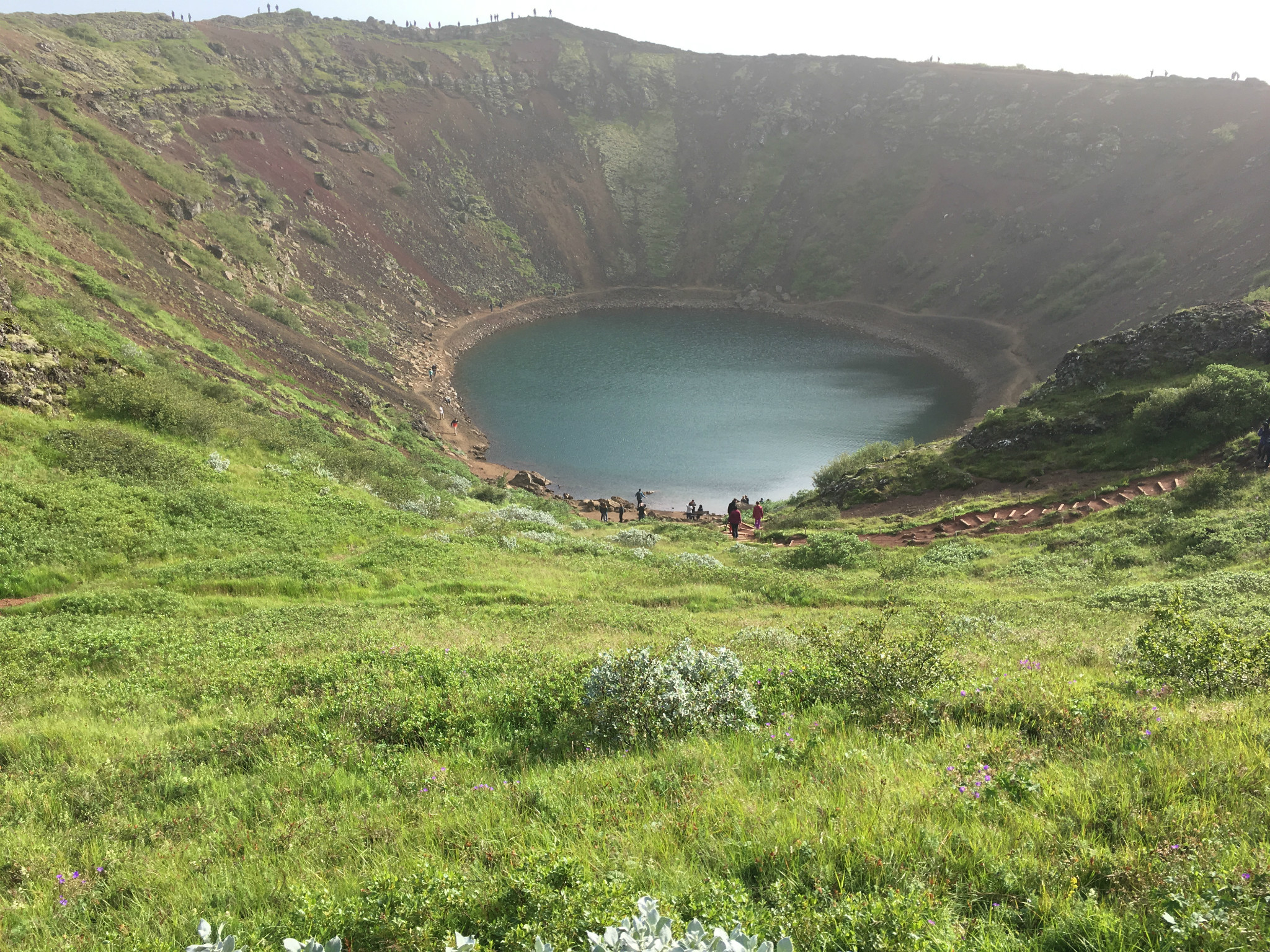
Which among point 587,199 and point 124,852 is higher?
point 587,199

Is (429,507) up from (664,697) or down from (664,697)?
up

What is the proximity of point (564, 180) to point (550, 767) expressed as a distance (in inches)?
4214

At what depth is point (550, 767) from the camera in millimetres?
6164

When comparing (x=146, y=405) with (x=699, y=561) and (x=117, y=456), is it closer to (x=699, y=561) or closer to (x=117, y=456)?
(x=117, y=456)

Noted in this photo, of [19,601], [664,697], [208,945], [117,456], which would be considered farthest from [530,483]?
[208,945]

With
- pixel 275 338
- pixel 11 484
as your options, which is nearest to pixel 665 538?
pixel 11 484

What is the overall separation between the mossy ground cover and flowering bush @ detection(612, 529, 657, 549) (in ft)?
25.2

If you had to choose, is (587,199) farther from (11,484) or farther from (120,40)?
(11,484)

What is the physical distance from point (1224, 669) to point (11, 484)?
21856mm

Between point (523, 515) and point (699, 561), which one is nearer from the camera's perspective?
point (699, 561)

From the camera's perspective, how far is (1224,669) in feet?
22.0

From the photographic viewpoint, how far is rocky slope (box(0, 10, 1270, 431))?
150 feet

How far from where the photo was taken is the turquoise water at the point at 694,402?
45875 mm

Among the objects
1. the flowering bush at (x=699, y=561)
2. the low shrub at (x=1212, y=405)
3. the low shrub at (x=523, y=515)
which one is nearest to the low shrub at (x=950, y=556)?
the flowering bush at (x=699, y=561)
